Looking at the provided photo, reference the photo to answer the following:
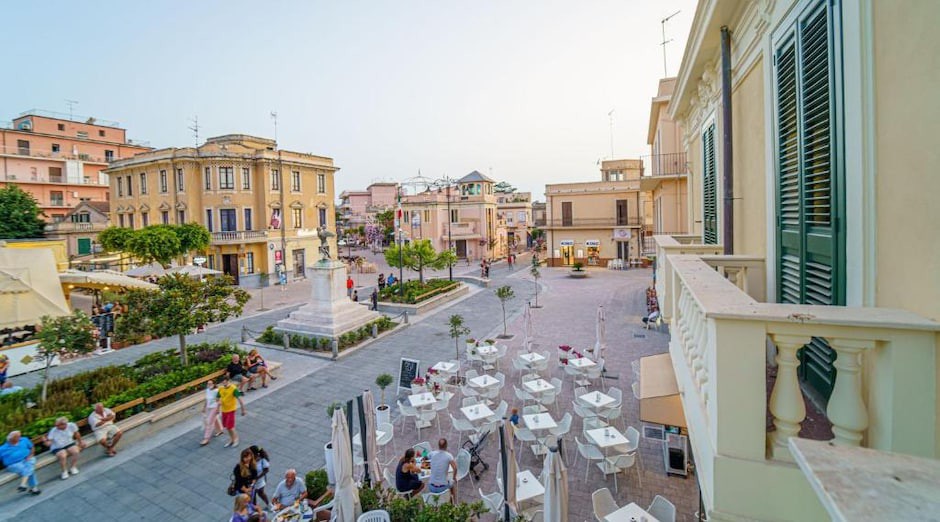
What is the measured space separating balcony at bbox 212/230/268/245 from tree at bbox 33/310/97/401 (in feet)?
76.7

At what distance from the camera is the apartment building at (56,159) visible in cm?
4306

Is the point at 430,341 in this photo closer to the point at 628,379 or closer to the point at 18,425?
the point at 628,379

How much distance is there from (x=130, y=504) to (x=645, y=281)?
31144 mm

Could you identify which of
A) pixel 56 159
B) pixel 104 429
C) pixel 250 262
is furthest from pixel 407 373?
pixel 56 159

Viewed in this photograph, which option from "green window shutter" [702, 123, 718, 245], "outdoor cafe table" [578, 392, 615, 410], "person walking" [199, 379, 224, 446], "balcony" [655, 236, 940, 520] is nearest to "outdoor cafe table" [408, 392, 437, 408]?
"outdoor cafe table" [578, 392, 615, 410]

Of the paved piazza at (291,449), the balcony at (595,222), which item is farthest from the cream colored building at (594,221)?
the paved piazza at (291,449)

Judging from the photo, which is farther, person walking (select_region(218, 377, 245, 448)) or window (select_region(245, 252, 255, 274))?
window (select_region(245, 252, 255, 274))

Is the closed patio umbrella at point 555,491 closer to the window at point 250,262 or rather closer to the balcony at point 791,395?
the balcony at point 791,395

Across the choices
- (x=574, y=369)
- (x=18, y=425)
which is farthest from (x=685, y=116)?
(x=18, y=425)

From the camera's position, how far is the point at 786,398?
2.16m

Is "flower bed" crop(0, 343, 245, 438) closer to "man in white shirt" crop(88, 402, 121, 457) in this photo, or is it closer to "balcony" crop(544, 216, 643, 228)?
"man in white shirt" crop(88, 402, 121, 457)

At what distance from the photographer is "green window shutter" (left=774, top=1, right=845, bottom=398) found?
10.4 ft

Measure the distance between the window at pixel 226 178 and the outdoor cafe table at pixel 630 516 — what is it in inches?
1410

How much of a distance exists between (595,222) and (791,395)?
4157cm
